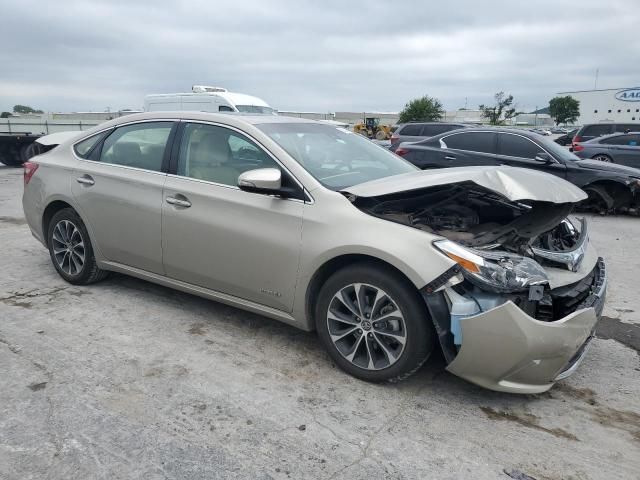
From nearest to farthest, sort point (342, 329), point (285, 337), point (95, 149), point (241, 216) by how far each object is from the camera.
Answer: point (342, 329), point (241, 216), point (285, 337), point (95, 149)

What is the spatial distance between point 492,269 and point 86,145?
3.77 meters

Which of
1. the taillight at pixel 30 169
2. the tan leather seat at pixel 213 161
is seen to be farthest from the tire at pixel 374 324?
the taillight at pixel 30 169

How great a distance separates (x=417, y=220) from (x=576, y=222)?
2131mm

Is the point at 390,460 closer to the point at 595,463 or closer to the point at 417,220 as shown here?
the point at 595,463

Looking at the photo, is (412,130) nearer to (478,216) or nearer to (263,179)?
(478,216)

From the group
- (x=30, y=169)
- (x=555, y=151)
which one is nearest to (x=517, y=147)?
(x=555, y=151)

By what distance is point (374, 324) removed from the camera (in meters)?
3.13

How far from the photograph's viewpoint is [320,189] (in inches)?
134

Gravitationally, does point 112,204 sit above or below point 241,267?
above

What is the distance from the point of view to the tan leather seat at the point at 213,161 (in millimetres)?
3827

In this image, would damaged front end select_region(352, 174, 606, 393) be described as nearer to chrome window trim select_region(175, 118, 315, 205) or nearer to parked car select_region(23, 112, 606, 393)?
parked car select_region(23, 112, 606, 393)

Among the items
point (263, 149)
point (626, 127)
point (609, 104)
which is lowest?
point (263, 149)

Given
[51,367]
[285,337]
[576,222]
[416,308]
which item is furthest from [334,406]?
[576,222]

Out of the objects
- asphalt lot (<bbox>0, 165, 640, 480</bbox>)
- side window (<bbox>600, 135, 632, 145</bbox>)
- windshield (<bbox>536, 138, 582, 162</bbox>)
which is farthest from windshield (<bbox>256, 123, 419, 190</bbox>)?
side window (<bbox>600, 135, 632, 145</bbox>)
